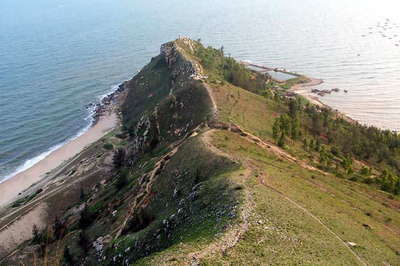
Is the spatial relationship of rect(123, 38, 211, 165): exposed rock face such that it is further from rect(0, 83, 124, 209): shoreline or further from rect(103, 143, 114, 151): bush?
rect(0, 83, 124, 209): shoreline

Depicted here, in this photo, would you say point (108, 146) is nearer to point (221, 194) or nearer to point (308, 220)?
point (221, 194)

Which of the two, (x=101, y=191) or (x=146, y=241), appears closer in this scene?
Result: (x=146, y=241)

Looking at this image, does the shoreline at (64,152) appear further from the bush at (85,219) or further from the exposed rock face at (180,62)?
the bush at (85,219)

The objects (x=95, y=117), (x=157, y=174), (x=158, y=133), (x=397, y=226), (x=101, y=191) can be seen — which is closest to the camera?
(x=397, y=226)

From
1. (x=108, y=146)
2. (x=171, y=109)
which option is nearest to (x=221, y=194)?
(x=171, y=109)

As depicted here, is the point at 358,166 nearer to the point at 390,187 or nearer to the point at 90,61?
the point at 390,187

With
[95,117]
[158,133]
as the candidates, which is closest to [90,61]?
[95,117]
